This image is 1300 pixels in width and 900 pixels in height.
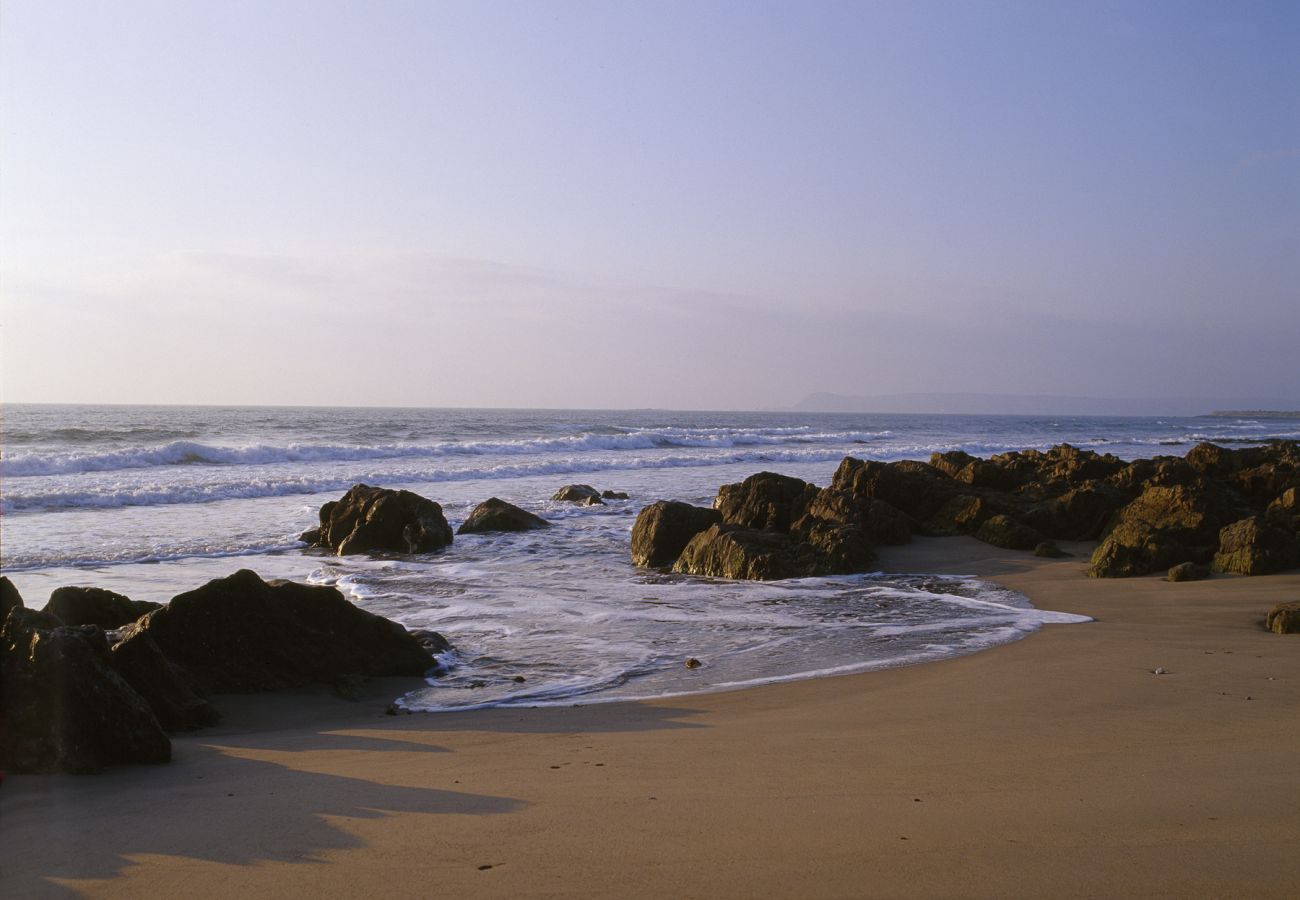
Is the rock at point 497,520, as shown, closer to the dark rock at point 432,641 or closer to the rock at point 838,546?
the rock at point 838,546

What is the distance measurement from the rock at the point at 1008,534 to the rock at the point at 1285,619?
5.14m

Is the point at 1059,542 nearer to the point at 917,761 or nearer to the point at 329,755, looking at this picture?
the point at 917,761

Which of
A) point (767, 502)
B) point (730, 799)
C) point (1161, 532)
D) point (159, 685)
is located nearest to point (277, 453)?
point (767, 502)

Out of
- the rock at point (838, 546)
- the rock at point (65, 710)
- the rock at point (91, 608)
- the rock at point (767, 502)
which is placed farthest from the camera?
the rock at point (767, 502)

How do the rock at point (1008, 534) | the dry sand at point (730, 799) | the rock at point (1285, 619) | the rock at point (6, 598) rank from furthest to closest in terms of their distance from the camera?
the rock at point (1008, 534)
the rock at point (1285, 619)
the rock at point (6, 598)
the dry sand at point (730, 799)

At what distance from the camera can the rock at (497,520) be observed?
1517 centimetres

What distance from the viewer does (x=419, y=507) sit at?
14.2m

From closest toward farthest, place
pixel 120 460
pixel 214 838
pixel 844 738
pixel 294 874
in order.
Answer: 1. pixel 294 874
2. pixel 214 838
3. pixel 844 738
4. pixel 120 460

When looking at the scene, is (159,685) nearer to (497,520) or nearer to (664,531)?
(664,531)

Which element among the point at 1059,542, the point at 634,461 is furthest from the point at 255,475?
the point at 1059,542

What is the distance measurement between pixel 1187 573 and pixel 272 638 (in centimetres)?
928

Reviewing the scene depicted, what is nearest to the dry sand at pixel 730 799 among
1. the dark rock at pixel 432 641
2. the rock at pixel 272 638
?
the rock at pixel 272 638

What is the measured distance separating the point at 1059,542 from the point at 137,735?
12.2 meters

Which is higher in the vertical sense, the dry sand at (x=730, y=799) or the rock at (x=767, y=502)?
the rock at (x=767, y=502)
